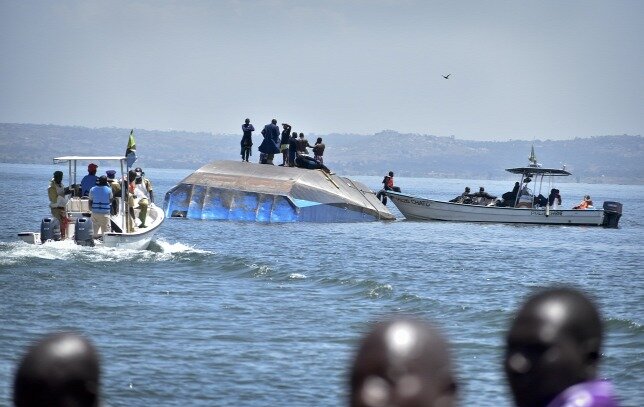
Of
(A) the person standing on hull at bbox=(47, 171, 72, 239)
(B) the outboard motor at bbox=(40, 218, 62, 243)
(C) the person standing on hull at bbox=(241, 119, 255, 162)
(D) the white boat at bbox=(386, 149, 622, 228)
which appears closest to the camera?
(A) the person standing on hull at bbox=(47, 171, 72, 239)

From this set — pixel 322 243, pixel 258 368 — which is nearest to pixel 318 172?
pixel 322 243

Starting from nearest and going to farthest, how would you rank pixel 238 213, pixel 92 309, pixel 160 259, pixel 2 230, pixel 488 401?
pixel 488 401, pixel 92 309, pixel 160 259, pixel 2 230, pixel 238 213

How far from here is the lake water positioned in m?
14.7

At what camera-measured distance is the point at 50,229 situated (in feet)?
90.0

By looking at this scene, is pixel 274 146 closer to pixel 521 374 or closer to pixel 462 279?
pixel 462 279

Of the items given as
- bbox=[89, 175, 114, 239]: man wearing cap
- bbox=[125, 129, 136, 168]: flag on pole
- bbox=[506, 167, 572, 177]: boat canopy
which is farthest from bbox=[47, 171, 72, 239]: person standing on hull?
bbox=[506, 167, 572, 177]: boat canopy

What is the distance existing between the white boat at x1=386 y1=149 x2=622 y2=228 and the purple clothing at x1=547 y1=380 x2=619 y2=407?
50028 millimetres

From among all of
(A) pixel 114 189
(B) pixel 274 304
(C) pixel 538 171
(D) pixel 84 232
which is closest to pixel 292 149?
(C) pixel 538 171

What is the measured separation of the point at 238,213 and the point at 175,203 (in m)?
3.32

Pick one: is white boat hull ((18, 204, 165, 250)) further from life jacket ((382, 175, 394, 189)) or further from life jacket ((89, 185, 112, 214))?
life jacket ((382, 175, 394, 189))

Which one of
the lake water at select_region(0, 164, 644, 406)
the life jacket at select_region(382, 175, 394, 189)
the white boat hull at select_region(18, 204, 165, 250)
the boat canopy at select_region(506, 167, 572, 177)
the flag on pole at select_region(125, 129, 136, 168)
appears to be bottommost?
the lake water at select_region(0, 164, 644, 406)

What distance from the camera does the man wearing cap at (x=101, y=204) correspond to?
85.0 ft

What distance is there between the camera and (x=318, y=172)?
5084cm

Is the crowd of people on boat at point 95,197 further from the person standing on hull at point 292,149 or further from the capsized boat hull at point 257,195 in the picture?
the person standing on hull at point 292,149
